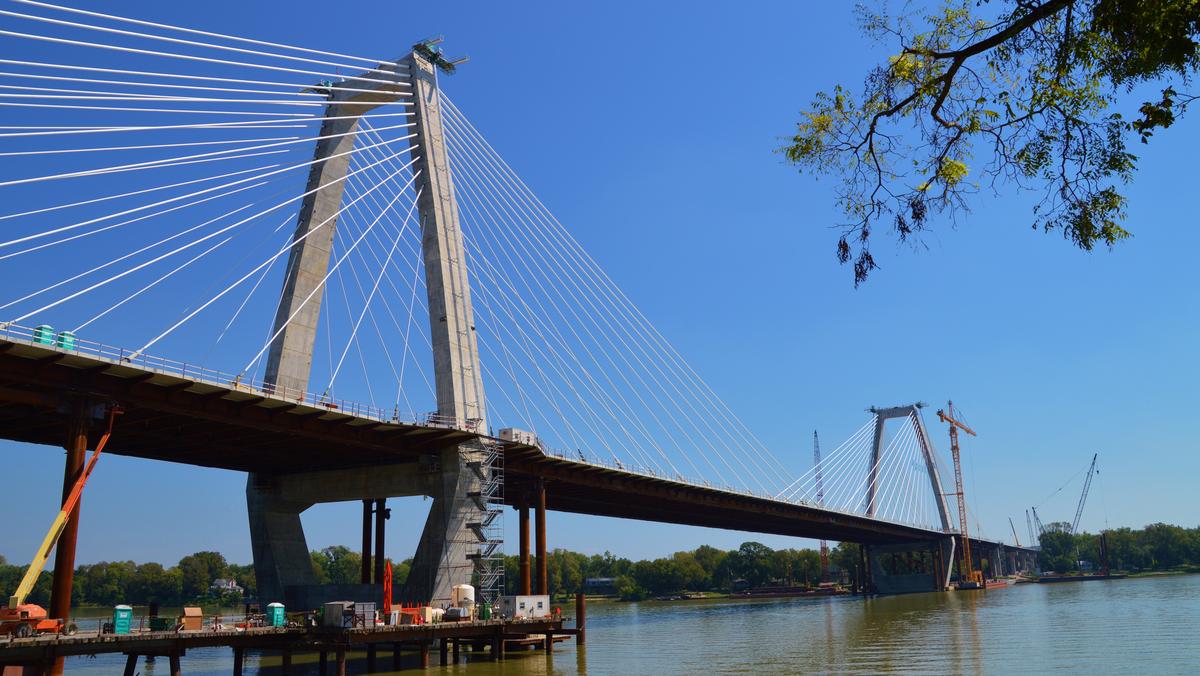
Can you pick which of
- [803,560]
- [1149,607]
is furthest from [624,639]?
[803,560]

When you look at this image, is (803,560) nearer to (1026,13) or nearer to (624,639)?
(624,639)

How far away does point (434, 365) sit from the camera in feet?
164

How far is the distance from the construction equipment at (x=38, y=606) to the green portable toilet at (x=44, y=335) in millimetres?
4019

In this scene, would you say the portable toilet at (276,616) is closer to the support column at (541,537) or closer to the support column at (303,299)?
the support column at (303,299)

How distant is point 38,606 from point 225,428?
14238mm

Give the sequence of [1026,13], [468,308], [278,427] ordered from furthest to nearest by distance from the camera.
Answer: [468,308], [278,427], [1026,13]

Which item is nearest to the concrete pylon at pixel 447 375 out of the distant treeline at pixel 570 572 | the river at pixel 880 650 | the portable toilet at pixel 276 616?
the river at pixel 880 650

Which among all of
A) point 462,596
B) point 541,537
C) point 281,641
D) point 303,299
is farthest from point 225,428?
point 541,537

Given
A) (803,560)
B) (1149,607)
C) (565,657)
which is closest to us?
(565,657)

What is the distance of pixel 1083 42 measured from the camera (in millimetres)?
11148

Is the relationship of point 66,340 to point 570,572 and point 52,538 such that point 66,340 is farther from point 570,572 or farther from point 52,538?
point 570,572

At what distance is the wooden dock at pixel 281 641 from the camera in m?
28.0

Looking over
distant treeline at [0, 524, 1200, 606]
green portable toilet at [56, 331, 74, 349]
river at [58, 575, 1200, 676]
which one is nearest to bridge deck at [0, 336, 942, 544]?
green portable toilet at [56, 331, 74, 349]

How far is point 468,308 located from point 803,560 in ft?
530
